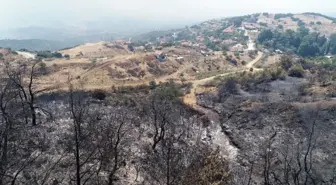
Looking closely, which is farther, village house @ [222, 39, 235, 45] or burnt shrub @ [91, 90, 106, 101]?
village house @ [222, 39, 235, 45]

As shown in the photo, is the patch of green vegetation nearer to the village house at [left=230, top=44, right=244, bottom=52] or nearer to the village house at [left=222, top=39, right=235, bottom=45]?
the village house at [left=230, top=44, right=244, bottom=52]

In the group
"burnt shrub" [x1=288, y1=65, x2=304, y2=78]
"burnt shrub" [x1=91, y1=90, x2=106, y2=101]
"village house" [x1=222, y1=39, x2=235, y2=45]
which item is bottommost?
Answer: "burnt shrub" [x1=91, y1=90, x2=106, y2=101]

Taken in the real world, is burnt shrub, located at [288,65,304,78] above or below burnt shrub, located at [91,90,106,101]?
above

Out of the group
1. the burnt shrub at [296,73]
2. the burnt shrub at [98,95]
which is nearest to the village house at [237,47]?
the burnt shrub at [296,73]

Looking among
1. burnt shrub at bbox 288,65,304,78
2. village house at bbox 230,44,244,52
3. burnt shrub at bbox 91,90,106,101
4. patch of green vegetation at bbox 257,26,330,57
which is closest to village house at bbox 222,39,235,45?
village house at bbox 230,44,244,52

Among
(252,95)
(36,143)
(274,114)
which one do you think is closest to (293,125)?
(274,114)

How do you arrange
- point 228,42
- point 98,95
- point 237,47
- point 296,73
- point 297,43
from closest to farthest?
point 98,95 → point 296,73 → point 237,47 → point 297,43 → point 228,42

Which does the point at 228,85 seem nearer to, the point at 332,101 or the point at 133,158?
the point at 332,101

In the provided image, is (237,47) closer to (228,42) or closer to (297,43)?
(228,42)

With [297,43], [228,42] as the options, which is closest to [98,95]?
[228,42]

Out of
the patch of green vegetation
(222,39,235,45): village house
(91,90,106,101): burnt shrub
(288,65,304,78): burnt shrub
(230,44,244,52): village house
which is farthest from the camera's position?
(222,39,235,45): village house

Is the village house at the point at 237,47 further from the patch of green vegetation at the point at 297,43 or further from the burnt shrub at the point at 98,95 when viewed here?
the burnt shrub at the point at 98,95
